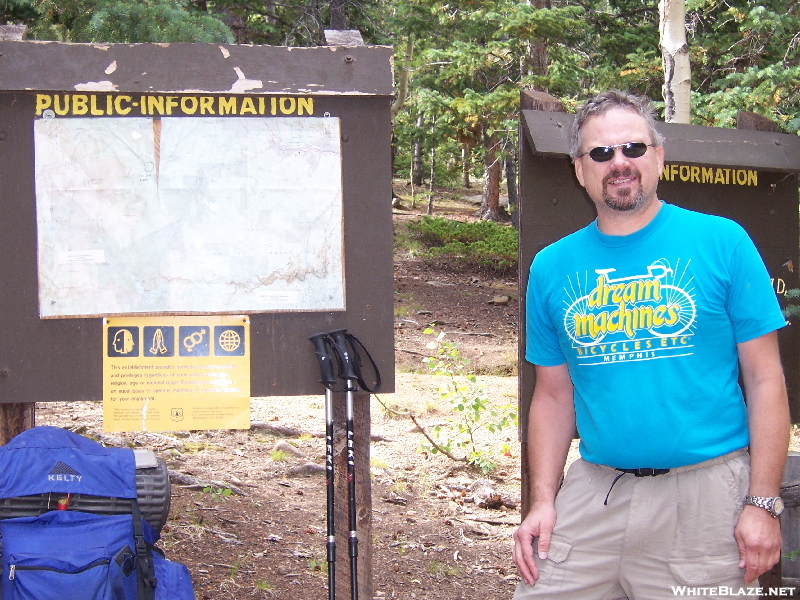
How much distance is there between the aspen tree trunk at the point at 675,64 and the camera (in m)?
8.50

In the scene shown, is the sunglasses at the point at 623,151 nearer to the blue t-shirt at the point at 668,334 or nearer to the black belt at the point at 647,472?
the blue t-shirt at the point at 668,334

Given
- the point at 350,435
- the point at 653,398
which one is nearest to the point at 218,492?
the point at 350,435

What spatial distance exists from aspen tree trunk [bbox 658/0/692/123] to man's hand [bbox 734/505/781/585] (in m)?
6.77

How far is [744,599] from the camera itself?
2.34m

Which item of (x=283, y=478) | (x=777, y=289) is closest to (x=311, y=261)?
(x=777, y=289)

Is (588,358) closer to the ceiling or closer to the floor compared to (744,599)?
closer to the ceiling

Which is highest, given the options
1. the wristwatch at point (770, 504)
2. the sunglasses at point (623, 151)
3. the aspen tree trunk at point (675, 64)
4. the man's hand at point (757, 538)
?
the aspen tree trunk at point (675, 64)

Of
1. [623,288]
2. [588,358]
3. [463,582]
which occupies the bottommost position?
[463,582]

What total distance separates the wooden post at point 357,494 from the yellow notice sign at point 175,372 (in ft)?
1.26

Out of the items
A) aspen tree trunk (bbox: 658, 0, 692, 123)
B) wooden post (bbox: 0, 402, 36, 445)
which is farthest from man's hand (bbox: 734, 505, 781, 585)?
aspen tree trunk (bbox: 658, 0, 692, 123)

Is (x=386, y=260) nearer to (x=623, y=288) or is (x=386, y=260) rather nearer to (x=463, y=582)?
(x=623, y=288)

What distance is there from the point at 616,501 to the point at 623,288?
2.13 ft

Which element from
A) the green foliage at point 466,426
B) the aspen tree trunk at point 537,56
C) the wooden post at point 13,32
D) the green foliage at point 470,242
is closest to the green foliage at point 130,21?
the wooden post at point 13,32

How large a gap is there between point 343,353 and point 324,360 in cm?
8
